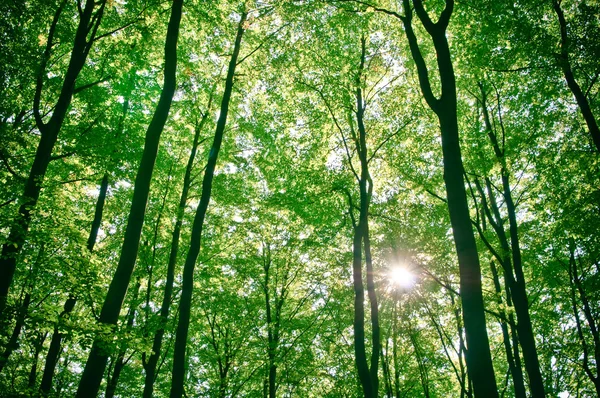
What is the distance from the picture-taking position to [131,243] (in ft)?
25.0

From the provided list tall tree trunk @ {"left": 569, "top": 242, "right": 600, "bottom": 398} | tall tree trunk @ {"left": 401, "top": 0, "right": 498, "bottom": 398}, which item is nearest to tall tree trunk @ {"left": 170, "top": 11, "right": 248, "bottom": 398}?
tall tree trunk @ {"left": 401, "top": 0, "right": 498, "bottom": 398}

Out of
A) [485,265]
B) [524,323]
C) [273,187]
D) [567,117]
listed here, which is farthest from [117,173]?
[485,265]

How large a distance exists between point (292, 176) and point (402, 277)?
25.6 ft

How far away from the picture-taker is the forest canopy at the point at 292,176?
30.7 ft

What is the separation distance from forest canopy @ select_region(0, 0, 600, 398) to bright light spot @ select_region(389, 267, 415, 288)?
12cm

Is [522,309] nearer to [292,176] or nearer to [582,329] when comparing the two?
[292,176]

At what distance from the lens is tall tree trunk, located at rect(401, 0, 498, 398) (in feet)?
19.0

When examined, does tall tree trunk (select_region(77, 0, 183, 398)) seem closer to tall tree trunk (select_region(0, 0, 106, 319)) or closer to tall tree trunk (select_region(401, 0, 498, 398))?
tall tree trunk (select_region(0, 0, 106, 319))

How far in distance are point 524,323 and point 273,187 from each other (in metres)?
13.6

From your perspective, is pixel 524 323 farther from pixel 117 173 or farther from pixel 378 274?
pixel 117 173

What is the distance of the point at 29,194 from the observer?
8836 mm

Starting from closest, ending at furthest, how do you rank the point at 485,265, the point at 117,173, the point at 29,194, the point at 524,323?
the point at 29,194, the point at 524,323, the point at 117,173, the point at 485,265

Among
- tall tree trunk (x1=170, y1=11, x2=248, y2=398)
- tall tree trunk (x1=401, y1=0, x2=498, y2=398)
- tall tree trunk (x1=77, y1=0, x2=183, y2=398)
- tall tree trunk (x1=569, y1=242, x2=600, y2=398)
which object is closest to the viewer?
tall tree trunk (x1=401, y1=0, x2=498, y2=398)

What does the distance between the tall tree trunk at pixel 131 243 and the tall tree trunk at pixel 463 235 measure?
6293 mm
